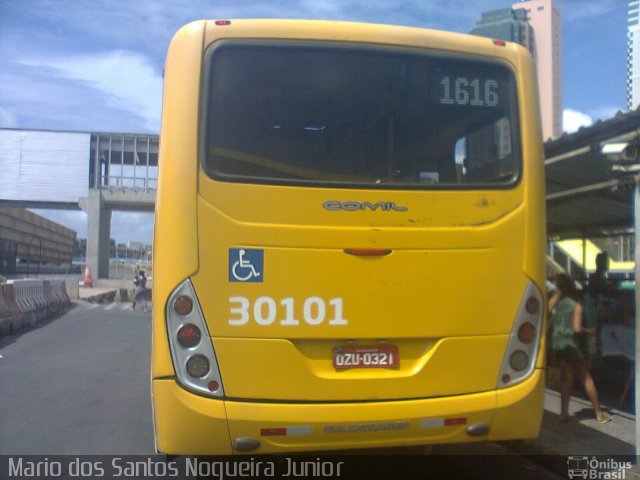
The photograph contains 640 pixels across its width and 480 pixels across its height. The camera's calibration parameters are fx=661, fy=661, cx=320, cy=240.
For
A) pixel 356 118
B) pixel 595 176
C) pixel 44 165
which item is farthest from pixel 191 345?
pixel 44 165

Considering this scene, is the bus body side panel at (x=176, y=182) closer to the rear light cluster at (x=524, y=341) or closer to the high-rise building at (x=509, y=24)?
the rear light cluster at (x=524, y=341)

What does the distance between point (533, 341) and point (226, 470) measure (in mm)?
2892

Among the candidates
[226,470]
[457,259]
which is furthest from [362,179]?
[226,470]

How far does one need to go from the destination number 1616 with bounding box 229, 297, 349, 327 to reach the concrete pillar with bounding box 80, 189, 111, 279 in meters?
36.8

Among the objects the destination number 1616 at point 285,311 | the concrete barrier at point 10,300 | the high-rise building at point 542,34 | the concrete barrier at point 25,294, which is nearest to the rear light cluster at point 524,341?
the destination number 1616 at point 285,311

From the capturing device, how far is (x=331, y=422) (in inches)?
171

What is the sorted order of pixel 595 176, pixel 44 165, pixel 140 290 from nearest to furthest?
pixel 595 176
pixel 140 290
pixel 44 165

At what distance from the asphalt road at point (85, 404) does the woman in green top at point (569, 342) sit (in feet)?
3.67

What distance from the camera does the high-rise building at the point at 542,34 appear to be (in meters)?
17.4

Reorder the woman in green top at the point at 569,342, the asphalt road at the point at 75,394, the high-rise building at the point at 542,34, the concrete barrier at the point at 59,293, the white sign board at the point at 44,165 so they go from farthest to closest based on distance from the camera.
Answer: the white sign board at the point at 44,165 < the concrete barrier at the point at 59,293 < the high-rise building at the point at 542,34 < the woman in green top at the point at 569,342 < the asphalt road at the point at 75,394

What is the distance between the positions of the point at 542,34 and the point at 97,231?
27664 mm

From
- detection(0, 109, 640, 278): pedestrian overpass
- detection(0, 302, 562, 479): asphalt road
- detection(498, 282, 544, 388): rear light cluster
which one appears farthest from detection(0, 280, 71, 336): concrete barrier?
detection(498, 282, 544, 388): rear light cluster

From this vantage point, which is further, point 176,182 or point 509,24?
point 509,24

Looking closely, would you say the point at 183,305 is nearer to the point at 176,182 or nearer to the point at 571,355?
the point at 176,182
